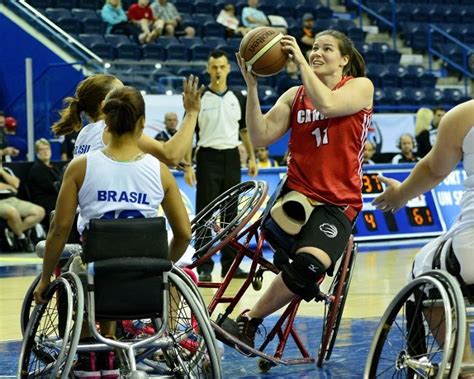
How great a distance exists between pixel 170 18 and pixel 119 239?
1435 cm

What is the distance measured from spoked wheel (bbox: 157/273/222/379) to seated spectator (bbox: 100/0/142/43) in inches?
510

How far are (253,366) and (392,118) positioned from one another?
1152cm

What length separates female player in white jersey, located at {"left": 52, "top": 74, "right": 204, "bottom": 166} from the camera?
551 cm

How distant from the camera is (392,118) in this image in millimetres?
17359

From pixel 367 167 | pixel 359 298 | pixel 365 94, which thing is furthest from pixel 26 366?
pixel 367 167

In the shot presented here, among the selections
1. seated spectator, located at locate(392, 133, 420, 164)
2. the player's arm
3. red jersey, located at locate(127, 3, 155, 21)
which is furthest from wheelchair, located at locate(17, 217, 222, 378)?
red jersey, located at locate(127, 3, 155, 21)

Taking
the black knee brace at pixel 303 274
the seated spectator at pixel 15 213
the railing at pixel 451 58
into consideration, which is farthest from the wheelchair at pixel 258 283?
the railing at pixel 451 58

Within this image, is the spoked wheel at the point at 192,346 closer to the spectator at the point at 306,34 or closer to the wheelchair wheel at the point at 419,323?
the wheelchair wheel at the point at 419,323

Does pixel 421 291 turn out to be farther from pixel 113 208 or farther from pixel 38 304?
pixel 38 304

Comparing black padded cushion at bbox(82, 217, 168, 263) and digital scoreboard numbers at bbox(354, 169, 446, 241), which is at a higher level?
black padded cushion at bbox(82, 217, 168, 263)

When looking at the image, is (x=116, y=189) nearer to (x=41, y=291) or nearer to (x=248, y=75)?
(x=41, y=291)

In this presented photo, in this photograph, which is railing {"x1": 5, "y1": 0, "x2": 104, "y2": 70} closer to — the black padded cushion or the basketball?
the basketball

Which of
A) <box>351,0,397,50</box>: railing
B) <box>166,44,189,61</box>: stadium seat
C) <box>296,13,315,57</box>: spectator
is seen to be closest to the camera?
<box>166,44,189,61</box>: stadium seat

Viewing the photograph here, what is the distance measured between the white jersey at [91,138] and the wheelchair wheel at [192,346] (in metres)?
0.95
